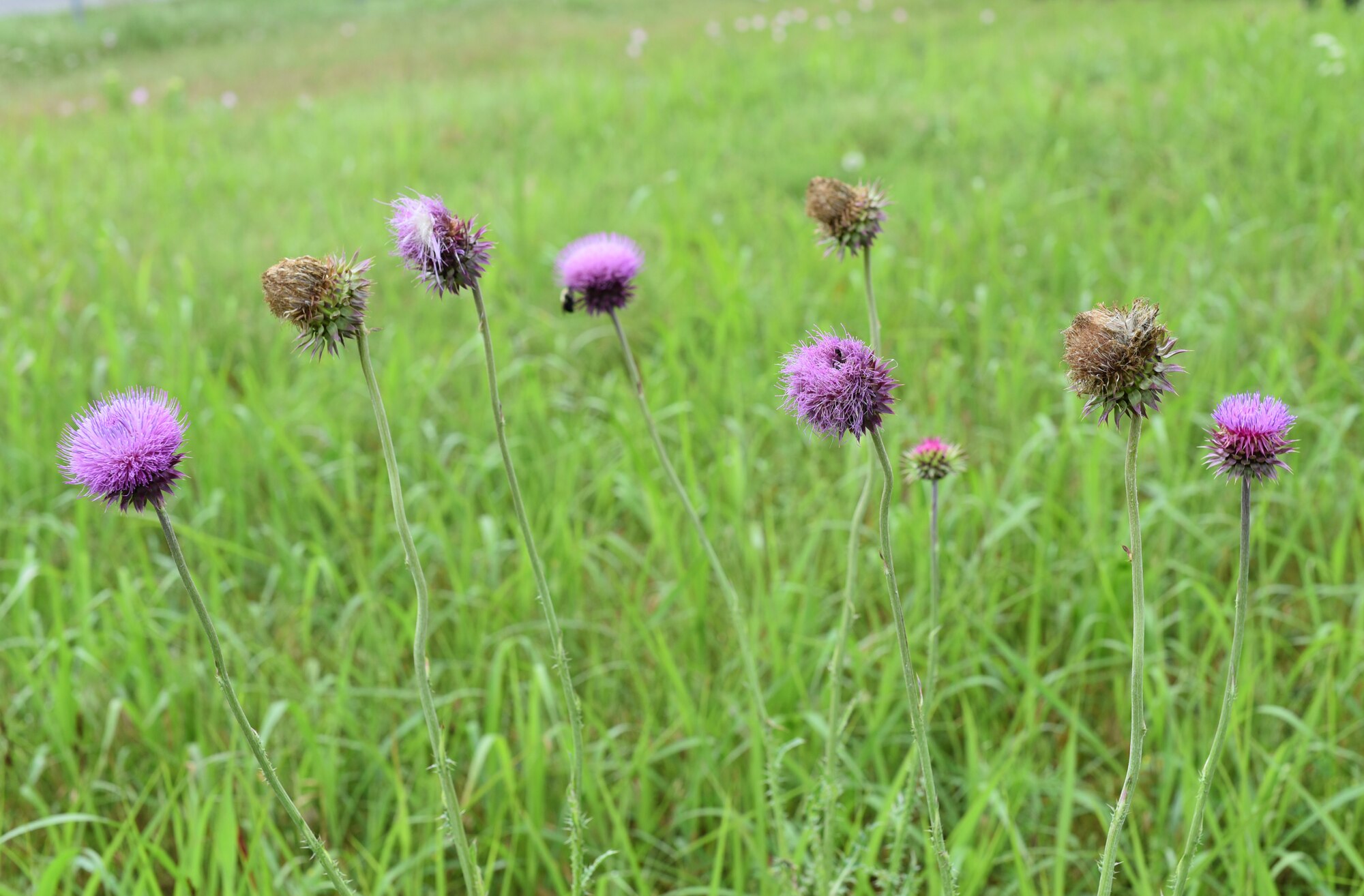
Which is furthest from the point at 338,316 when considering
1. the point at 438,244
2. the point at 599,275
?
the point at 599,275

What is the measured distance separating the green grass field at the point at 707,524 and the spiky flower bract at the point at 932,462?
0.44 metres

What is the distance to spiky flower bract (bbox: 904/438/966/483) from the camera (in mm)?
1378

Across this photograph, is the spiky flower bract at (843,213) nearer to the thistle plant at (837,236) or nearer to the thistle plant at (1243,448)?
the thistle plant at (837,236)

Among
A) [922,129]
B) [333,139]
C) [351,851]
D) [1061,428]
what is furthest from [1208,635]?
[333,139]

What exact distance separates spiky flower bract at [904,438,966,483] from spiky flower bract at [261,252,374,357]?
0.72 meters

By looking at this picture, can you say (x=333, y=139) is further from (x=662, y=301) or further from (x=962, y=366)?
(x=962, y=366)

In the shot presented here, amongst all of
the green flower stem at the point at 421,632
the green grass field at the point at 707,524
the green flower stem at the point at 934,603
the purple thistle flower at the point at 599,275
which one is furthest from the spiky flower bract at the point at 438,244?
the green grass field at the point at 707,524

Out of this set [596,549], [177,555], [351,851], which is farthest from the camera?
[596,549]

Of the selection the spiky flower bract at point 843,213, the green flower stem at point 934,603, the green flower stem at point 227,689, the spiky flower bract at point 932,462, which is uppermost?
the spiky flower bract at point 843,213

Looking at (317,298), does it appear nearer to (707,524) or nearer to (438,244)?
(438,244)

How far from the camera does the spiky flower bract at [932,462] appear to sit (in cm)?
138

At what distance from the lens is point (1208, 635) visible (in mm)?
2398

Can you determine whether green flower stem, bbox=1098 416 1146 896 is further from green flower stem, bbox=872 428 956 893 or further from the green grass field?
the green grass field

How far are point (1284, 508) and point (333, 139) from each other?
19.4 feet
